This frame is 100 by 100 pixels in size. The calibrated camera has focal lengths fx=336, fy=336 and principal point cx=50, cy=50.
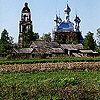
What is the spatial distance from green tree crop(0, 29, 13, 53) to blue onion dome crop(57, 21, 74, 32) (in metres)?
21.6

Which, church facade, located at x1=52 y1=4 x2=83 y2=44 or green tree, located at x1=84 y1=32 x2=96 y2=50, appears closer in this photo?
green tree, located at x1=84 y1=32 x2=96 y2=50

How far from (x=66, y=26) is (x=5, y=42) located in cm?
2660

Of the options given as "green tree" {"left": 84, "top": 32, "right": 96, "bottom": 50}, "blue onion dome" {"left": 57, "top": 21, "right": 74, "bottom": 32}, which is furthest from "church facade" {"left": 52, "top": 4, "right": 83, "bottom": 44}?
"green tree" {"left": 84, "top": 32, "right": 96, "bottom": 50}

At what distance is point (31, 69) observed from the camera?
35969 millimetres

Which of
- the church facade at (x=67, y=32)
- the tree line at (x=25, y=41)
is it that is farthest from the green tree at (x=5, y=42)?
Result: the church facade at (x=67, y=32)

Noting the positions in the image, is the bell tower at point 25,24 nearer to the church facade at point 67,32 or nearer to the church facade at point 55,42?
the church facade at point 55,42

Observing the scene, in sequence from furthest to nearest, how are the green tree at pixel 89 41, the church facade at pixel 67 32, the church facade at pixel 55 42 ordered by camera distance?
the church facade at pixel 67 32
the green tree at pixel 89 41
the church facade at pixel 55 42

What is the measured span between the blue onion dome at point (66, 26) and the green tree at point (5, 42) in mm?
21572

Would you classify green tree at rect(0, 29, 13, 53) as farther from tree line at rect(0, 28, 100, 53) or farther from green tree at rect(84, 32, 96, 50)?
green tree at rect(84, 32, 96, 50)

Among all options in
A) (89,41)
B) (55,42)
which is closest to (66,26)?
(55,42)

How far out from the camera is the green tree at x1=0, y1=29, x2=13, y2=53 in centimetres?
10061

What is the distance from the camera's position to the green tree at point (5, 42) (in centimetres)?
10061

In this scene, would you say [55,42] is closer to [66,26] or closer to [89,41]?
[89,41]

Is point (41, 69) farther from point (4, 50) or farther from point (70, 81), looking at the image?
point (4, 50)
